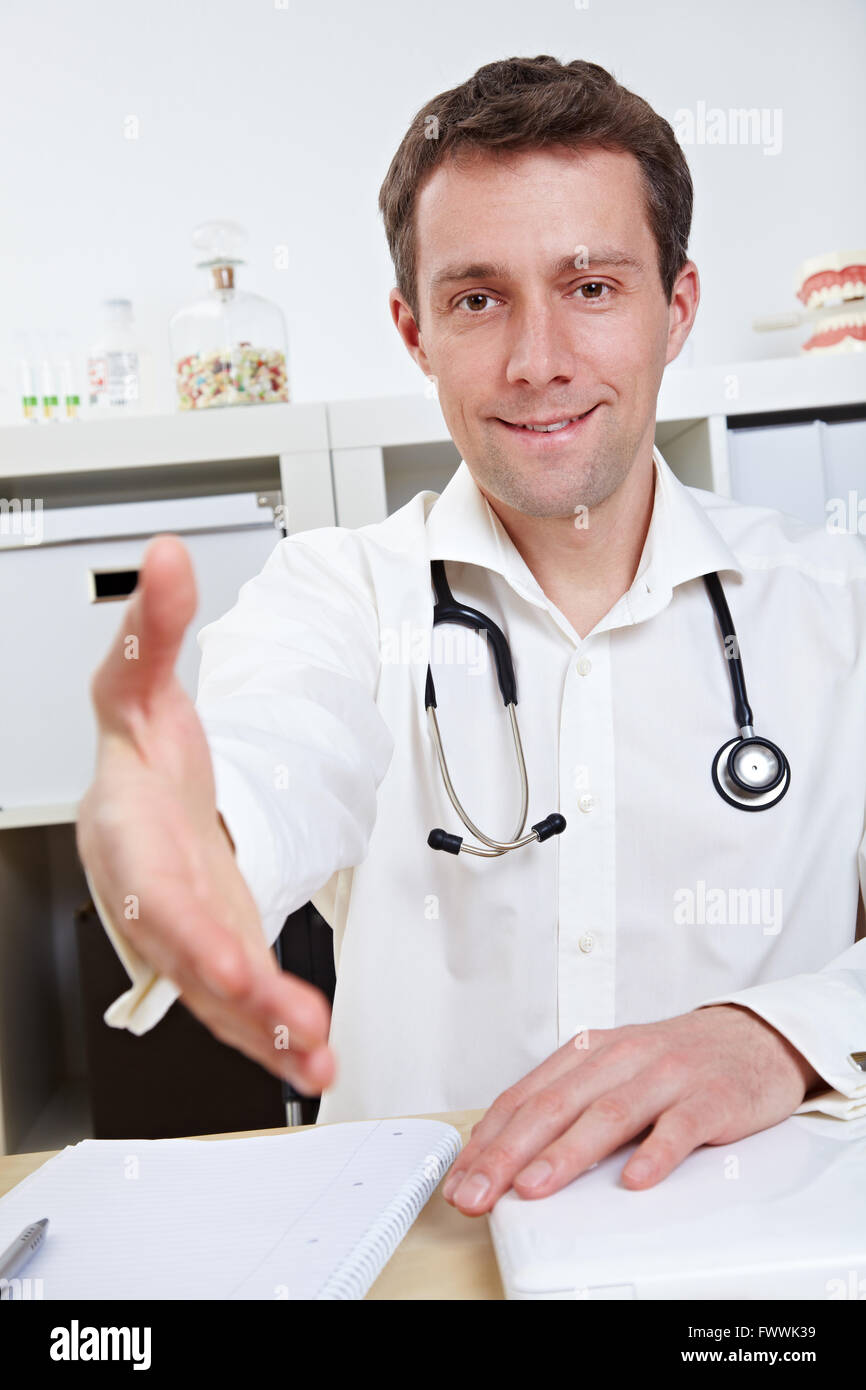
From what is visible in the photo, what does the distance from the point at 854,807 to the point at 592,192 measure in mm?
547

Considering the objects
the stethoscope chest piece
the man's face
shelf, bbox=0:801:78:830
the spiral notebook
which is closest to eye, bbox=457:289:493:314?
the man's face

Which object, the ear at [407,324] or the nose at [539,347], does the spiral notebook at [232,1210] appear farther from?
the ear at [407,324]

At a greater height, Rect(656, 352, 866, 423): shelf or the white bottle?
the white bottle

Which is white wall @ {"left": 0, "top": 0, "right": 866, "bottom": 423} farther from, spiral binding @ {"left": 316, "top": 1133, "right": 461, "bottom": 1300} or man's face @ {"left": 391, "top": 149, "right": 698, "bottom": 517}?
spiral binding @ {"left": 316, "top": 1133, "right": 461, "bottom": 1300}

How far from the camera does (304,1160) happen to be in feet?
1.92

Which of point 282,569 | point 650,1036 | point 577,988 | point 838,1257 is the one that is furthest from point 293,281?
point 838,1257

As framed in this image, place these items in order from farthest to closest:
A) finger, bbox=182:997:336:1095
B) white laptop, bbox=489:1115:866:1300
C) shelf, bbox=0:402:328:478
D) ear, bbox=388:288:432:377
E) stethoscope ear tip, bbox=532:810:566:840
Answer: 1. shelf, bbox=0:402:328:478
2. ear, bbox=388:288:432:377
3. stethoscope ear tip, bbox=532:810:566:840
4. white laptop, bbox=489:1115:866:1300
5. finger, bbox=182:997:336:1095

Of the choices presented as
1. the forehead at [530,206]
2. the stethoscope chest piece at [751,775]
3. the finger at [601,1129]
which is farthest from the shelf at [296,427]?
the finger at [601,1129]

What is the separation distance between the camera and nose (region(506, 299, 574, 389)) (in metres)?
0.93

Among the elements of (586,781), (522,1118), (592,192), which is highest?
(592,192)

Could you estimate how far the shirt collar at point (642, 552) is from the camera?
1.02 metres

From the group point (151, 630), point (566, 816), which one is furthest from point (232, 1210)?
point (566, 816)

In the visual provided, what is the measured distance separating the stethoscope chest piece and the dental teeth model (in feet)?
2.78

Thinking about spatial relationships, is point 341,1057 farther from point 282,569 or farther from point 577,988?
point 282,569
